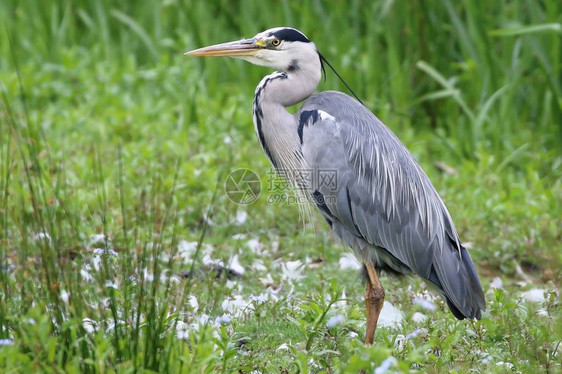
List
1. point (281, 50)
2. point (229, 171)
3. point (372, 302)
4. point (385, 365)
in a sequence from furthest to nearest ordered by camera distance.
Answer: point (229, 171) → point (281, 50) → point (372, 302) → point (385, 365)

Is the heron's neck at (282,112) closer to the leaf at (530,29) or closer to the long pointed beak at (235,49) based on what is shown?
the long pointed beak at (235,49)

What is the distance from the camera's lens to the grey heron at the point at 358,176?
4.21m

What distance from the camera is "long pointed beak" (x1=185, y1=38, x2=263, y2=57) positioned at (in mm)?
4414

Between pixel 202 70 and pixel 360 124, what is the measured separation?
13.1 feet

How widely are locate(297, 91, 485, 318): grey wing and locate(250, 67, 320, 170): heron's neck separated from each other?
0.07 m

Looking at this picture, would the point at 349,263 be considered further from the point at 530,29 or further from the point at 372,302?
A: the point at 530,29

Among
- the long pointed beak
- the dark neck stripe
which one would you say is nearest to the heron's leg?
the dark neck stripe

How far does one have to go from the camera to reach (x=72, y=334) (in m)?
2.94

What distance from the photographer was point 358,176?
14.0 feet

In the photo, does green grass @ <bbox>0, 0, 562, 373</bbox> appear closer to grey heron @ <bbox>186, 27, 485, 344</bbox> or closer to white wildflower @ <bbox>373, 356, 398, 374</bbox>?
white wildflower @ <bbox>373, 356, 398, 374</bbox>

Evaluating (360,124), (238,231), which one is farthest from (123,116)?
(360,124)
